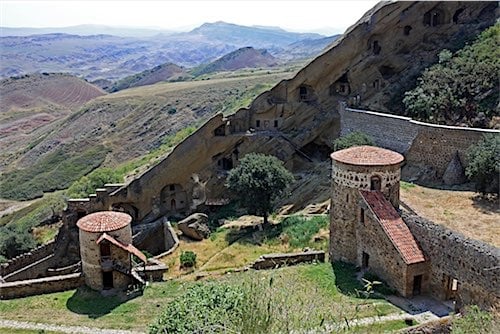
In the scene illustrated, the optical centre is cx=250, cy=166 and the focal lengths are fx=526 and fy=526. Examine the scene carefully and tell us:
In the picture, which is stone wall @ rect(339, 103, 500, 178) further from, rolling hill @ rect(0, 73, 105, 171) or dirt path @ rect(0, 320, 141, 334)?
rolling hill @ rect(0, 73, 105, 171)

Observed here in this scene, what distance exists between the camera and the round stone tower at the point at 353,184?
70.9 ft

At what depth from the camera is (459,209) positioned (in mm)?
24016

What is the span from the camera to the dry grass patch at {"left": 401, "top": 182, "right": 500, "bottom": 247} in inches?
834

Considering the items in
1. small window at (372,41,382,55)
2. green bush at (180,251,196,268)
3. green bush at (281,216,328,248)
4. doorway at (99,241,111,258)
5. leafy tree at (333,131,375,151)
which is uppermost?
small window at (372,41,382,55)

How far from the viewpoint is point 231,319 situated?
1295cm

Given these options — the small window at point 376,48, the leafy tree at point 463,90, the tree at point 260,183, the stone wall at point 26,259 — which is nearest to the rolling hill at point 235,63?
the small window at point 376,48

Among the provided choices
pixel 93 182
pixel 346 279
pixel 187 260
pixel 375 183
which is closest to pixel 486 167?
pixel 375 183

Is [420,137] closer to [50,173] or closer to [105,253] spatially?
[105,253]

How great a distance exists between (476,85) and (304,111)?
1295 cm

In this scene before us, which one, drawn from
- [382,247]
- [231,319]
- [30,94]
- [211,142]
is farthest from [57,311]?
[30,94]

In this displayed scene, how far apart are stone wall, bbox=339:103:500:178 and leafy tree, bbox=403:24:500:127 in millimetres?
2701

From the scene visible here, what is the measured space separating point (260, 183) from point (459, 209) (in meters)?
11.7

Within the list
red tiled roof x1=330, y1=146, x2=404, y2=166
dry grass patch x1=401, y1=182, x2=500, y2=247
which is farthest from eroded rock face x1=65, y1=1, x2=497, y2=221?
red tiled roof x1=330, y1=146, x2=404, y2=166

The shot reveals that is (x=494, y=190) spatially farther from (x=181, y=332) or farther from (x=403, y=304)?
(x=181, y=332)
